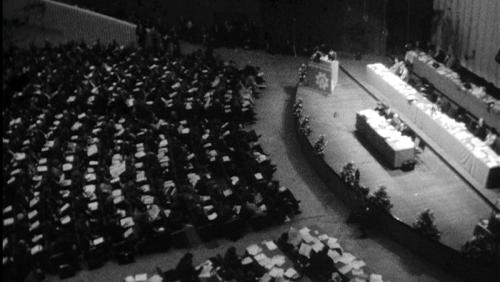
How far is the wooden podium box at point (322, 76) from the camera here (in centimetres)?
1978

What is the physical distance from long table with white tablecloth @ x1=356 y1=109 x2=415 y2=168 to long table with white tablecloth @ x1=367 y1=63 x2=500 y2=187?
113cm

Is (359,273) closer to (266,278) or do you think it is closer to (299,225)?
(266,278)

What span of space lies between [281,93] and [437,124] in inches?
248

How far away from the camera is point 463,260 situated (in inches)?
487

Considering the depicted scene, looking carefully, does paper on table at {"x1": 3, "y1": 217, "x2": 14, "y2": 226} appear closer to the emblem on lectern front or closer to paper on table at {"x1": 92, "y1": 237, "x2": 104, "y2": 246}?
paper on table at {"x1": 92, "y1": 237, "x2": 104, "y2": 246}

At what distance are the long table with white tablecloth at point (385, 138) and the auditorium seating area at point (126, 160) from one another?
2.92m

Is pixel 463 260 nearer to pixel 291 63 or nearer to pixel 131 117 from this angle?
pixel 131 117

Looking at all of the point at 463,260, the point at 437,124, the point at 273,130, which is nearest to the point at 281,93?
the point at 273,130

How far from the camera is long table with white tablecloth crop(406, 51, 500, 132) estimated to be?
1741 centimetres

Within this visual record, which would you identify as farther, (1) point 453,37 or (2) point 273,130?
(1) point 453,37

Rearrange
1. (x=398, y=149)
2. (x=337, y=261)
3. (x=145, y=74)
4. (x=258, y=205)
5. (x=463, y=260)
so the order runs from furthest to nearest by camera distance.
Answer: (x=145, y=74) → (x=398, y=149) → (x=258, y=205) → (x=337, y=261) → (x=463, y=260)

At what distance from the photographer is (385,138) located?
16.2 meters

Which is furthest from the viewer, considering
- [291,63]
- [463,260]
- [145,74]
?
[291,63]

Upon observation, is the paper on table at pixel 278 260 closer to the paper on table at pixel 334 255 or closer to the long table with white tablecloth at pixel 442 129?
the paper on table at pixel 334 255
